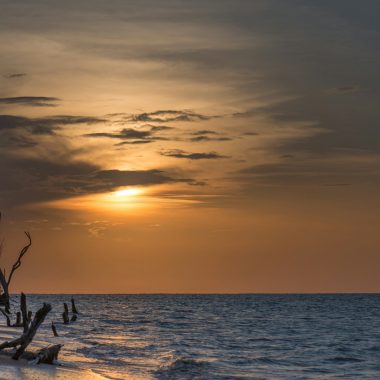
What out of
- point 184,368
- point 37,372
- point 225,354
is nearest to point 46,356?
point 37,372

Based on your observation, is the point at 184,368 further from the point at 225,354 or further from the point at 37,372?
the point at 37,372

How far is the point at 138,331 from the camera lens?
6988 centimetres

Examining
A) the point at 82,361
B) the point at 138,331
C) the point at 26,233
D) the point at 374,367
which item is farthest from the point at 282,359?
the point at 138,331

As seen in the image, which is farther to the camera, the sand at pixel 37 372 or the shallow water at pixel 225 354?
the shallow water at pixel 225 354

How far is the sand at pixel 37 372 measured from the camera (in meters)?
26.0

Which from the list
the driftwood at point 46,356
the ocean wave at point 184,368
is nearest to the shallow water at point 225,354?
the ocean wave at point 184,368

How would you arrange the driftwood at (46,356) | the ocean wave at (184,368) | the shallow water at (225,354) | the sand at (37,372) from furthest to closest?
the shallow water at (225,354) → the ocean wave at (184,368) → the driftwood at (46,356) → the sand at (37,372)

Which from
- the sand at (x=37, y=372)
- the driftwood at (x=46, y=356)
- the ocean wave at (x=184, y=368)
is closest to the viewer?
the sand at (x=37, y=372)

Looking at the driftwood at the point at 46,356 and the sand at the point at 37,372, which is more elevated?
the driftwood at the point at 46,356

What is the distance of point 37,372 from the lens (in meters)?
27.6

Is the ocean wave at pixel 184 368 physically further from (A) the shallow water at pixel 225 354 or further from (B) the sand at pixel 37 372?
(B) the sand at pixel 37 372

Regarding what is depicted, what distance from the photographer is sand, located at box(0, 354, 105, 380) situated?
26031 millimetres

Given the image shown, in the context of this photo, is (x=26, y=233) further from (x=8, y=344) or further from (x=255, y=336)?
(x=255, y=336)

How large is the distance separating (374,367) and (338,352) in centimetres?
910
